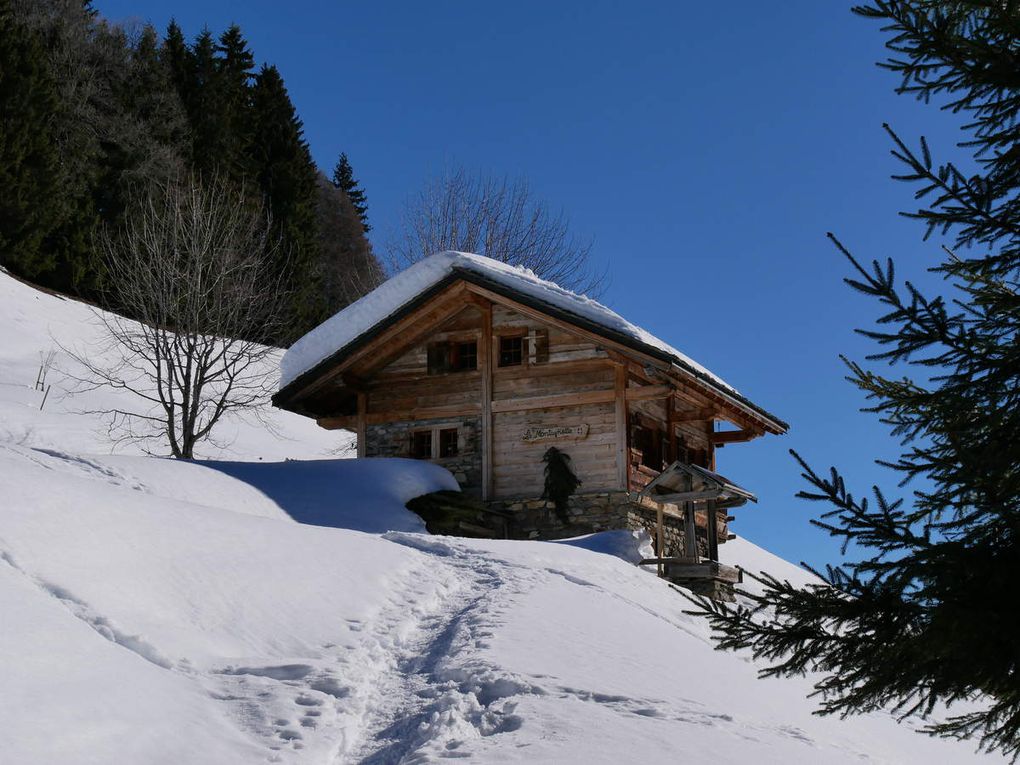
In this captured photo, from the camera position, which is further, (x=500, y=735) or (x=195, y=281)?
(x=195, y=281)

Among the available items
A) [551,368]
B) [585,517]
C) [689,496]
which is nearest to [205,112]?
[551,368]

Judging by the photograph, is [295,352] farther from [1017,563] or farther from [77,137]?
[77,137]

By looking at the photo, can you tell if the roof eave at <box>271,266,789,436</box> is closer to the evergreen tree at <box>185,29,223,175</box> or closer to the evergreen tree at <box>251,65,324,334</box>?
the evergreen tree at <box>251,65,324,334</box>

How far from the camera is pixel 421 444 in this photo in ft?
68.0

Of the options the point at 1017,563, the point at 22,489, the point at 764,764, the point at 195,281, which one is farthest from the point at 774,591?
the point at 195,281

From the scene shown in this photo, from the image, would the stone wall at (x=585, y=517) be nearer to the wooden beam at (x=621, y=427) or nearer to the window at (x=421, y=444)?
the wooden beam at (x=621, y=427)

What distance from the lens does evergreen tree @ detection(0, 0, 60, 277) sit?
115ft

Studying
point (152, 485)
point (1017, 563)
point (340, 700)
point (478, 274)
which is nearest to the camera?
point (1017, 563)

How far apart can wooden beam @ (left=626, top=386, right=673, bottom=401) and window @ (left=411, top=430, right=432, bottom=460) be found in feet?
14.5

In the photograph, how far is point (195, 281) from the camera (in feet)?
76.9

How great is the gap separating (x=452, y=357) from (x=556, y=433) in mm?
3022

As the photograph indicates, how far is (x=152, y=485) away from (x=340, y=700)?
8493mm

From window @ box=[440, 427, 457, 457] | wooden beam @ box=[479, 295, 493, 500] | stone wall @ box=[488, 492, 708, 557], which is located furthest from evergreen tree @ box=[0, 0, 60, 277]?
stone wall @ box=[488, 492, 708, 557]

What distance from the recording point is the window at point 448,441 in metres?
20.3
